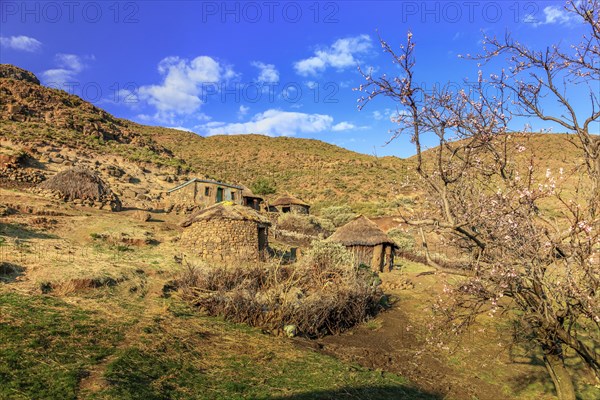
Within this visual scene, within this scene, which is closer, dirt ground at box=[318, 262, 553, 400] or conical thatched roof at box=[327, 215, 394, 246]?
dirt ground at box=[318, 262, 553, 400]

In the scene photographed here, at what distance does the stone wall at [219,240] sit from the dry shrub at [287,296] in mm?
2940

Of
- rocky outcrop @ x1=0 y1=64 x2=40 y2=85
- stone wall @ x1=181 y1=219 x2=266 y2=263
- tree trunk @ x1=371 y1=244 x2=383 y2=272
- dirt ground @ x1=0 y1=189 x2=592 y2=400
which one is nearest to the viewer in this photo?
dirt ground @ x1=0 y1=189 x2=592 y2=400

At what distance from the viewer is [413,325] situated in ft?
37.6

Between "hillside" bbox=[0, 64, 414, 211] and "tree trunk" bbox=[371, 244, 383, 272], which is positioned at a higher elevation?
"hillside" bbox=[0, 64, 414, 211]

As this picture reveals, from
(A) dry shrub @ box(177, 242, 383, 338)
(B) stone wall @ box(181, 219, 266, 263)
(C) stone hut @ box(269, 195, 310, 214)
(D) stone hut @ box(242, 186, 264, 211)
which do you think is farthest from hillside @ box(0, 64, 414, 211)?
(A) dry shrub @ box(177, 242, 383, 338)

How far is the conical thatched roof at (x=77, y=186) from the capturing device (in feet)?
69.1

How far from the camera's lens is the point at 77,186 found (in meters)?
21.5

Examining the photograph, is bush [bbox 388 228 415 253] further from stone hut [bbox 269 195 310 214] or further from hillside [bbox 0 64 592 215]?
stone hut [bbox 269 195 310 214]

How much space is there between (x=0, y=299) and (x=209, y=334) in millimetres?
3978

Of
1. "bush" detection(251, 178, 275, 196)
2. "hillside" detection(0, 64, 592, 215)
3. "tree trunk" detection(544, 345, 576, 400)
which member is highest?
"hillside" detection(0, 64, 592, 215)

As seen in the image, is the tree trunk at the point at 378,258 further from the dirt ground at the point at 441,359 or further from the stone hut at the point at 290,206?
the stone hut at the point at 290,206

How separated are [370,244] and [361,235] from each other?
69 cm

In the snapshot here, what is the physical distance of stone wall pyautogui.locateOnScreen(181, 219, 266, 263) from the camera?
15242 millimetres

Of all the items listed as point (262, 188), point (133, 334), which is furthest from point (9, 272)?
point (262, 188)
